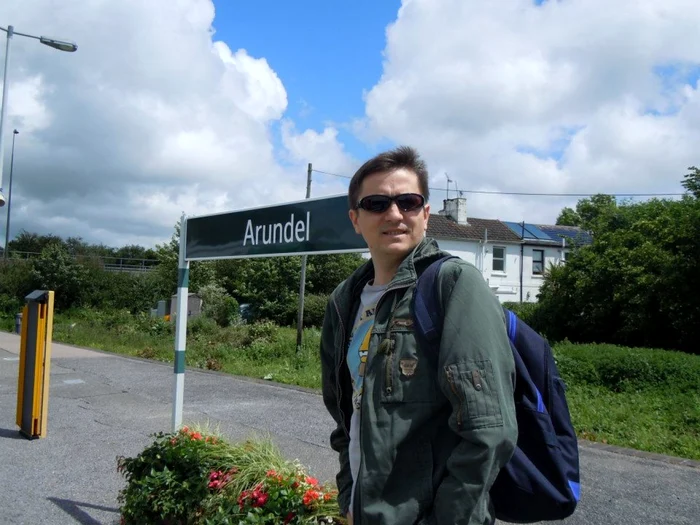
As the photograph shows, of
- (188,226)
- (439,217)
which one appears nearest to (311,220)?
(188,226)

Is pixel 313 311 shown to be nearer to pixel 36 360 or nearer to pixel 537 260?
pixel 537 260

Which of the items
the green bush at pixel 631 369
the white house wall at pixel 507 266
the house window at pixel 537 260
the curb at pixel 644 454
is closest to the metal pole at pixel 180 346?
the curb at pixel 644 454

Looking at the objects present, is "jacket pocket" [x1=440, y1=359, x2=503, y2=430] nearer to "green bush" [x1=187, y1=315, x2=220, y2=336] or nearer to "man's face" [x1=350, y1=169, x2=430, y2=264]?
"man's face" [x1=350, y1=169, x2=430, y2=264]

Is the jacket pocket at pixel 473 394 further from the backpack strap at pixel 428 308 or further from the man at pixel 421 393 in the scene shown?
the backpack strap at pixel 428 308

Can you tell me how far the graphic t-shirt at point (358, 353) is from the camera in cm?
196

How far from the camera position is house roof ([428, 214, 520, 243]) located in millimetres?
39156

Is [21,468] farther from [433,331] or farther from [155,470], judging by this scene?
[433,331]

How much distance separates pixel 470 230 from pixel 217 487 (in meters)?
38.2

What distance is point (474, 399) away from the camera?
1569 millimetres

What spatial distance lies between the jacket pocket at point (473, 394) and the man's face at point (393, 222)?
509mm

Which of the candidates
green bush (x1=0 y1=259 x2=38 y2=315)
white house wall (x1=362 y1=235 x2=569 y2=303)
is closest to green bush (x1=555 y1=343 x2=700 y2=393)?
white house wall (x1=362 y1=235 x2=569 y2=303)

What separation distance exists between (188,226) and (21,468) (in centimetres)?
290

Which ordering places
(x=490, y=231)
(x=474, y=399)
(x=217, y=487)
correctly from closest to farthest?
(x=474, y=399)
(x=217, y=487)
(x=490, y=231)

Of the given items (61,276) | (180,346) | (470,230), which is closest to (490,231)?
(470,230)
